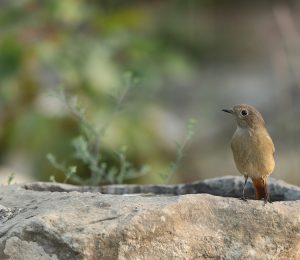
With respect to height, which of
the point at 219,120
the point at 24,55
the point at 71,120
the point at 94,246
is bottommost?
the point at 219,120

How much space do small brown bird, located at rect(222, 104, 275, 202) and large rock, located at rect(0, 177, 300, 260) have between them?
2.27ft

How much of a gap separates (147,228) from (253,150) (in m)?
1.28

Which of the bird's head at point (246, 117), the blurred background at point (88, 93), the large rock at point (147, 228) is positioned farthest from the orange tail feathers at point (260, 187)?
the blurred background at point (88, 93)

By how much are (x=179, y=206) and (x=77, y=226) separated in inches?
18.4

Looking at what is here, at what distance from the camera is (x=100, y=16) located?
9.01 metres

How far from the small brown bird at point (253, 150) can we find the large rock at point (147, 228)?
691mm

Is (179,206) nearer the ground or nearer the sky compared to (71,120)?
nearer the sky

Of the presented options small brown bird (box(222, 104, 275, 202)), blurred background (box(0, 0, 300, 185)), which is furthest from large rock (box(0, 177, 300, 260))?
blurred background (box(0, 0, 300, 185))

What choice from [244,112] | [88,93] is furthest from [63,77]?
[244,112]

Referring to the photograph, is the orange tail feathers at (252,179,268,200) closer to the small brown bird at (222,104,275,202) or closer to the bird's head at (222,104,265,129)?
A: the small brown bird at (222,104,275,202)

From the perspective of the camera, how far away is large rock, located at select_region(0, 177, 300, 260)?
3.59m

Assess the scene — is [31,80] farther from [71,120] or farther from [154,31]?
[154,31]

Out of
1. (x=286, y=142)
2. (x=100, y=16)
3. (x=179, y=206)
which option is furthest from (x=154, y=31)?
(x=179, y=206)

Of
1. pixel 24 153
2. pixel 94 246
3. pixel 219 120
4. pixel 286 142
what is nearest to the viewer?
pixel 94 246
